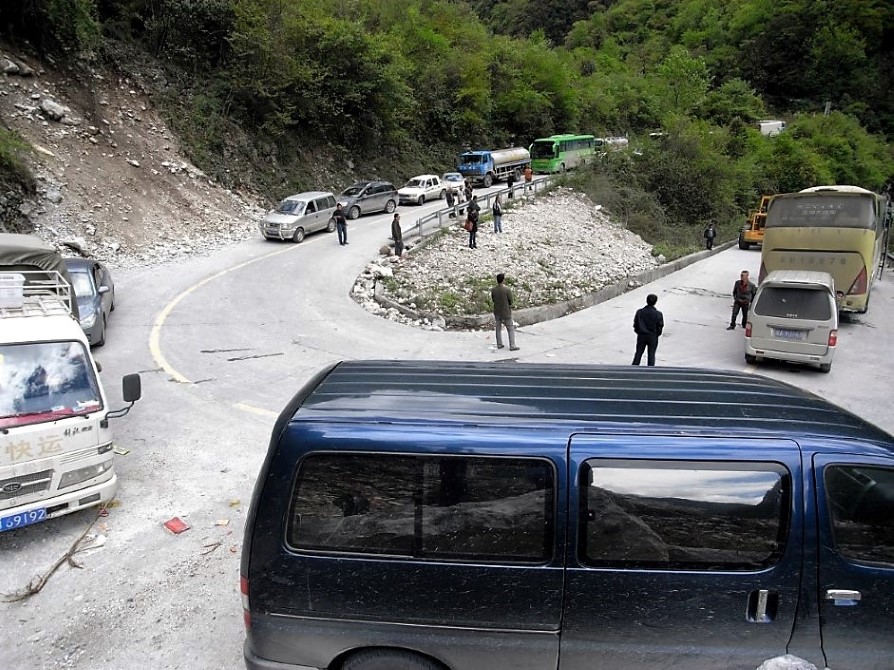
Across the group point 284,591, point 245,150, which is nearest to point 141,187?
point 245,150

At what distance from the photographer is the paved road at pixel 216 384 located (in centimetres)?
486

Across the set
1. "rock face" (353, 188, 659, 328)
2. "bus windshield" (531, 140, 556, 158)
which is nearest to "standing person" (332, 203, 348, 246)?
"rock face" (353, 188, 659, 328)

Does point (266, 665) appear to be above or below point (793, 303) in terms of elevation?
above

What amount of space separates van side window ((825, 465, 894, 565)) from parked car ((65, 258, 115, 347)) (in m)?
12.2

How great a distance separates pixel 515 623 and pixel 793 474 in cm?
172

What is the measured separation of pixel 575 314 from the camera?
17047 millimetres

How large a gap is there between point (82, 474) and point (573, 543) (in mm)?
5088

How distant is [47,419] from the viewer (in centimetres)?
586

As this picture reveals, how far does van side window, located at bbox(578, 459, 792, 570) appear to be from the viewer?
3260mm

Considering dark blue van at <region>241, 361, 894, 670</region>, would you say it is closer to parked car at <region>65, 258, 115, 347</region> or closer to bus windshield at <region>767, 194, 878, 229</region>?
parked car at <region>65, 258, 115, 347</region>

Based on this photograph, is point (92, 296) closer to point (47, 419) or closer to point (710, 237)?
point (47, 419)

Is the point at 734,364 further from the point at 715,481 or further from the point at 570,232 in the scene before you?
the point at 570,232

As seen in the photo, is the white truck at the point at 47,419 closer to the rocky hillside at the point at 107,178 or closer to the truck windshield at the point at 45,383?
the truck windshield at the point at 45,383

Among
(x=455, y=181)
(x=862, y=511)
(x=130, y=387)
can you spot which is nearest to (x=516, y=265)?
(x=130, y=387)
